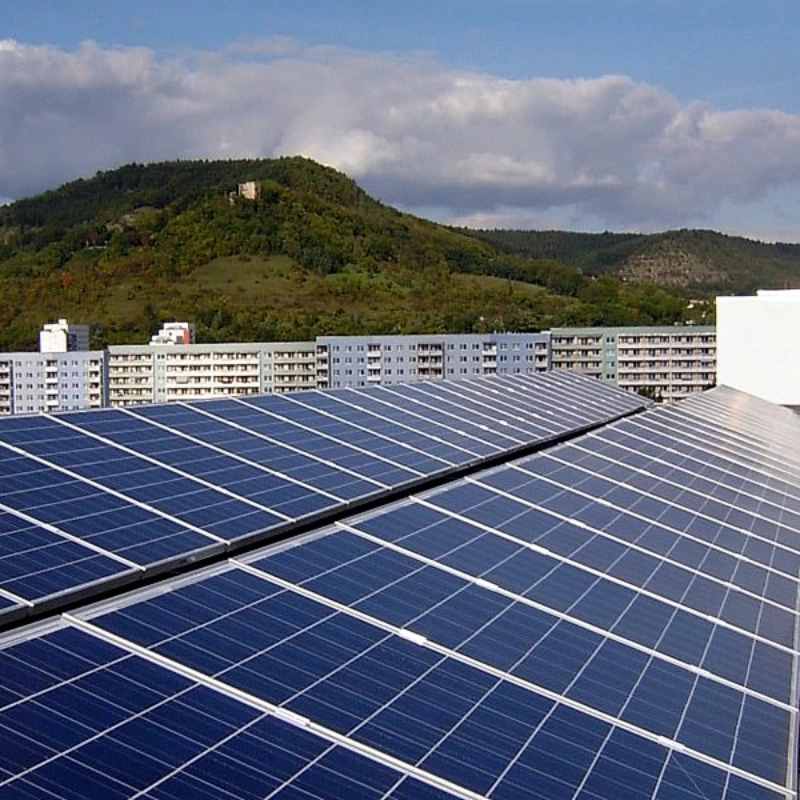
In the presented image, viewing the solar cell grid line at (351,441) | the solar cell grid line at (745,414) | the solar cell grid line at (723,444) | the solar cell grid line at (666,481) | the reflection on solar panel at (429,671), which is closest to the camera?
the reflection on solar panel at (429,671)

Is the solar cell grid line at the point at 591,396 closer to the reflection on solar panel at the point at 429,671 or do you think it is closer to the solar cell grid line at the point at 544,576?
the reflection on solar panel at the point at 429,671

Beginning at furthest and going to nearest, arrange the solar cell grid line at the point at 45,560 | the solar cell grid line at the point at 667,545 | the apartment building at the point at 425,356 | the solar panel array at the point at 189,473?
1. the apartment building at the point at 425,356
2. the solar cell grid line at the point at 667,545
3. the solar panel array at the point at 189,473
4. the solar cell grid line at the point at 45,560

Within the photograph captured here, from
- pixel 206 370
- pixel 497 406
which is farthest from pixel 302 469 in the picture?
pixel 206 370

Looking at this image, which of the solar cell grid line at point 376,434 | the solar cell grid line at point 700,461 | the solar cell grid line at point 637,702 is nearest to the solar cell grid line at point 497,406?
the solar cell grid line at point 700,461

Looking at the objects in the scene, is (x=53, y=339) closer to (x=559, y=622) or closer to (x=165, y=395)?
(x=165, y=395)

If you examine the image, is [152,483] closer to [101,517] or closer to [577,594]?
[101,517]

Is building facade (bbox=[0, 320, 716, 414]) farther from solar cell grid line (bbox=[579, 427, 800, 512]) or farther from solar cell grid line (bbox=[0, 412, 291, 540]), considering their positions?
solar cell grid line (bbox=[0, 412, 291, 540])

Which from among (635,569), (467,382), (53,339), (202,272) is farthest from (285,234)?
(635,569)
